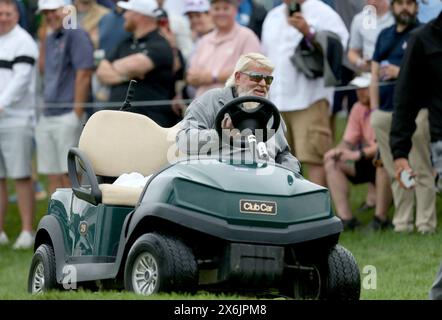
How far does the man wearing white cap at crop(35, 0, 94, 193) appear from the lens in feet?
48.4

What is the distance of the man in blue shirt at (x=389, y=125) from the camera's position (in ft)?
42.3

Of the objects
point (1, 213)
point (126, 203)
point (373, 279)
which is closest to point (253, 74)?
point (126, 203)

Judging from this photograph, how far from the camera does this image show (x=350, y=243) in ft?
42.4

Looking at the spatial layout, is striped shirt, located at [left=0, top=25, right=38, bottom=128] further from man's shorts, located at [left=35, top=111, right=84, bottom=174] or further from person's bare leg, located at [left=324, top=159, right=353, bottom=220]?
person's bare leg, located at [left=324, top=159, right=353, bottom=220]

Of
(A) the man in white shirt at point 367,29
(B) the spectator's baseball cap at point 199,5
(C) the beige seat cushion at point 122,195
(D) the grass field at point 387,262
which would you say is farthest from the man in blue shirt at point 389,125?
(C) the beige seat cushion at point 122,195

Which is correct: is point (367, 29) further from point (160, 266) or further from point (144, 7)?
point (160, 266)

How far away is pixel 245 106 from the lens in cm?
904

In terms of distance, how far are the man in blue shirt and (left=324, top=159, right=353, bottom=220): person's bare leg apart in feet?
2.47

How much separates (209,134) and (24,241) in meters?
6.11

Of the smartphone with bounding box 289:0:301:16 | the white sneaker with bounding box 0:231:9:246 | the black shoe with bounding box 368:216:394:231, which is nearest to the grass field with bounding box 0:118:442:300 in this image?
the black shoe with bounding box 368:216:394:231

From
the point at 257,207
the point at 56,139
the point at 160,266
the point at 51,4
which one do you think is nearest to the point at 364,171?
the point at 56,139

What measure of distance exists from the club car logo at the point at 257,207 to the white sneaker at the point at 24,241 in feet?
22.2

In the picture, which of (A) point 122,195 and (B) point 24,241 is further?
(B) point 24,241
